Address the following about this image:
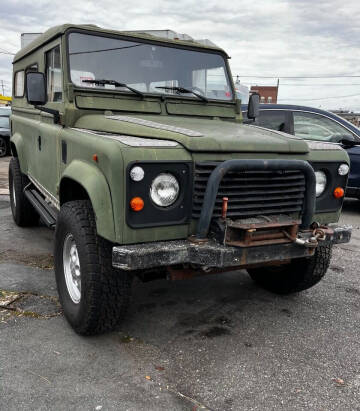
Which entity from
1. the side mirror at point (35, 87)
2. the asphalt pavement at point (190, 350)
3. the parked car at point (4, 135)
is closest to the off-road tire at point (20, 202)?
the asphalt pavement at point (190, 350)

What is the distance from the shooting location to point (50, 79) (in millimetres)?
3867

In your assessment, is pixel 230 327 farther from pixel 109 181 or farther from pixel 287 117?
pixel 287 117

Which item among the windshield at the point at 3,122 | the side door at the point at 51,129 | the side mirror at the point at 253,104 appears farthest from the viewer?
the windshield at the point at 3,122

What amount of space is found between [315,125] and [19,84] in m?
4.51

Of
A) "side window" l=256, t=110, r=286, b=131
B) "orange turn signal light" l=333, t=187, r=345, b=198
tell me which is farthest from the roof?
"side window" l=256, t=110, r=286, b=131

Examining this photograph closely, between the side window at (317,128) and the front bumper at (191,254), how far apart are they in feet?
14.8

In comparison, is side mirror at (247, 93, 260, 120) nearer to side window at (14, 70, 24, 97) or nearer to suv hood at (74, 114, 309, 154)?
suv hood at (74, 114, 309, 154)

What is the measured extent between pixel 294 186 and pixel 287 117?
4300 mm

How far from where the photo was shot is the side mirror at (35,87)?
3.43 metres

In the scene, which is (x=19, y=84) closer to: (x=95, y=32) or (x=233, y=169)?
(x=95, y=32)

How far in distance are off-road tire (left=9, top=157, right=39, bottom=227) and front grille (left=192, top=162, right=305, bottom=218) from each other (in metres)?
3.53

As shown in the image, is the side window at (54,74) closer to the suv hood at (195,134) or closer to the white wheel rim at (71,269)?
the suv hood at (195,134)

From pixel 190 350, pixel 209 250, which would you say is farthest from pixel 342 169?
pixel 190 350

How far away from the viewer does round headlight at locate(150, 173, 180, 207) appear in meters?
2.46
